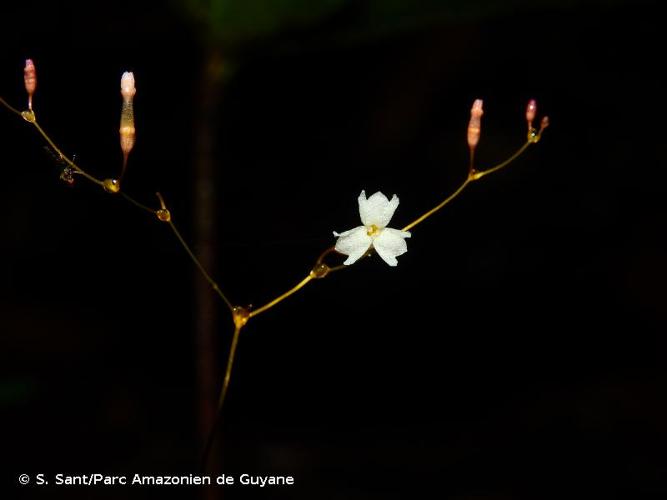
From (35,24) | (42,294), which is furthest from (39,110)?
(42,294)

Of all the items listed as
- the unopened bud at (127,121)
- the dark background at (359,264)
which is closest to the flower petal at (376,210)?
the unopened bud at (127,121)

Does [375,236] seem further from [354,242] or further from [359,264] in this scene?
[359,264]

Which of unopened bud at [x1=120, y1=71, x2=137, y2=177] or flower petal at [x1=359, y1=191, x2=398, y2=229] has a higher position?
unopened bud at [x1=120, y1=71, x2=137, y2=177]

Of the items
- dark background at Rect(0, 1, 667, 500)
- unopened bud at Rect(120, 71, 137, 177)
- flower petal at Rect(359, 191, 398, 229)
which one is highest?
dark background at Rect(0, 1, 667, 500)

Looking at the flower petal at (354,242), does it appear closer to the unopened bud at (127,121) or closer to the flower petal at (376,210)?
the flower petal at (376,210)

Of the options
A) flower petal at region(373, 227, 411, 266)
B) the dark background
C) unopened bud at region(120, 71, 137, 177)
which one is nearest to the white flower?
flower petal at region(373, 227, 411, 266)

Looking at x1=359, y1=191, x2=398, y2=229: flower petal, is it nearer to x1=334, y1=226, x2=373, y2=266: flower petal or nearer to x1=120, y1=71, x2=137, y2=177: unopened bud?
x1=334, y1=226, x2=373, y2=266: flower petal
